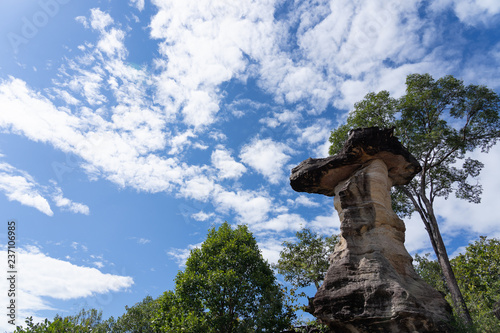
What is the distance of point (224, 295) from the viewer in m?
16.2

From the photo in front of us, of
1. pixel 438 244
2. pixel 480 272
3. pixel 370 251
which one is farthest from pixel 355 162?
pixel 480 272

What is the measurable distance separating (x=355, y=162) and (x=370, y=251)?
174 inches

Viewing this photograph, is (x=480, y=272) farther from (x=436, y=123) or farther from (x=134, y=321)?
(x=134, y=321)

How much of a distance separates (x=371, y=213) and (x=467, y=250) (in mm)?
20175

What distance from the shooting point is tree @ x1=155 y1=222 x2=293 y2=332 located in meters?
15.4

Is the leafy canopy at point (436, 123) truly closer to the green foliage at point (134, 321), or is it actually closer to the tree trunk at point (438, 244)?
the tree trunk at point (438, 244)

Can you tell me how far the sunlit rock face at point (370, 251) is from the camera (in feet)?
34.7

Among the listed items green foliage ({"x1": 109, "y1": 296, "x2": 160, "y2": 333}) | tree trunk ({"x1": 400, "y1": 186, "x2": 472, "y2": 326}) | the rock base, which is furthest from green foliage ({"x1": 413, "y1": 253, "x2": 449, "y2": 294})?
green foliage ({"x1": 109, "y1": 296, "x2": 160, "y2": 333})

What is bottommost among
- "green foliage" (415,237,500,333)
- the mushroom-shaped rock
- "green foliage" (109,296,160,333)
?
"green foliage" (109,296,160,333)

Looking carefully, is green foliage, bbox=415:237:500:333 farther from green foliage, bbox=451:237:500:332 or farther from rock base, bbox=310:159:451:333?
rock base, bbox=310:159:451:333

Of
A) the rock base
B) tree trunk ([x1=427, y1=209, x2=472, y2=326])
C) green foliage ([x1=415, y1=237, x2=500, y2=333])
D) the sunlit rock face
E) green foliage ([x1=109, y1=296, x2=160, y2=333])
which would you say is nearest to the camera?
the rock base

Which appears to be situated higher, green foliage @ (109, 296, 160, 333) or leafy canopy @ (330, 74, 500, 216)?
leafy canopy @ (330, 74, 500, 216)

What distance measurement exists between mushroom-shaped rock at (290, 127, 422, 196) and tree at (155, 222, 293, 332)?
538 cm

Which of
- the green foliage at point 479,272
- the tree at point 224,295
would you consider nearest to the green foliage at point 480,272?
the green foliage at point 479,272
